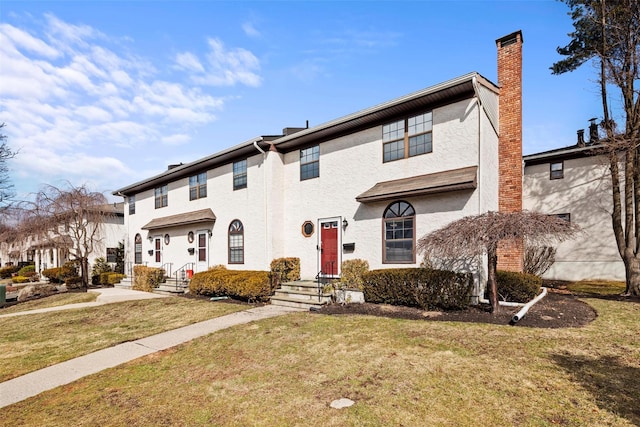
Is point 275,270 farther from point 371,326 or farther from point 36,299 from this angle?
→ point 36,299

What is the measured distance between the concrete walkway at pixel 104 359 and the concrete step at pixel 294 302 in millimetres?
1000

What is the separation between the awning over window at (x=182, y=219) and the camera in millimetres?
16812

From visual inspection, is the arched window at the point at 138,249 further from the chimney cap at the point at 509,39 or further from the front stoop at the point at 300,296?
the chimney cap at the point at 509,39

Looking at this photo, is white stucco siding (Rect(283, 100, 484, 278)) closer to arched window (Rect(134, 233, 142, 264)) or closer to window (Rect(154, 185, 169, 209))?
window (Rect(154, 185, 169, 209))

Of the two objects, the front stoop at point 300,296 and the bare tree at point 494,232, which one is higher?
the bare tree at point 494,232

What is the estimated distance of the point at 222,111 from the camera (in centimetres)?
1302

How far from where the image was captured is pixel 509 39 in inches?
437

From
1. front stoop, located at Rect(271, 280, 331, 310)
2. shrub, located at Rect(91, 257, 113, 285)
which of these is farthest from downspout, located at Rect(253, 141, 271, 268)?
shrub, located at Rect(91, 257, 113, 285)

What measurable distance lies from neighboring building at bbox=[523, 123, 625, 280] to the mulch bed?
854 centimetres

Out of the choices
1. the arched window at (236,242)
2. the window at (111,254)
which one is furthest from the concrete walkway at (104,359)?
the window at (111,254)

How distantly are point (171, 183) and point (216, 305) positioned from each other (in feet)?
36.7

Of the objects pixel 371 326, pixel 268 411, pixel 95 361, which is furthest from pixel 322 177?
pixel 268 411

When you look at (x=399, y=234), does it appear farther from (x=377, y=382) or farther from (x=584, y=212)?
(x=584, y=212)

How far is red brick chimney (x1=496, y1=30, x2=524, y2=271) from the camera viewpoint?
11.0 metres
